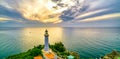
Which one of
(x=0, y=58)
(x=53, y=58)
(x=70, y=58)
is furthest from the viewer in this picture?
(x=0, y=58)

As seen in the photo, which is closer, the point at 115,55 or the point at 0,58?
the point at 115,55

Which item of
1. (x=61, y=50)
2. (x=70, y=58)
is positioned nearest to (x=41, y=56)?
(x=70, y=58)

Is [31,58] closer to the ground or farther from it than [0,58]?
farther from it

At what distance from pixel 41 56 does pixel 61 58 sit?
2951 mm

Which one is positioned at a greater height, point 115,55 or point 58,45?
point 58,45

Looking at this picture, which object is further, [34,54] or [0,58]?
[0,58]

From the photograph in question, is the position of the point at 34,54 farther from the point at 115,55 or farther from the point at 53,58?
the point at 115,55

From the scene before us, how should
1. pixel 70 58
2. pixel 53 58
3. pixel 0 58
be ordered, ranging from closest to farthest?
pixel 70 58 < pixel 53 58 < pixel 0 58

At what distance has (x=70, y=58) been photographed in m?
17.8

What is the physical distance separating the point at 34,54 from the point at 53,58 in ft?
10.0

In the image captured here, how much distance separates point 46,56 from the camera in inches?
802

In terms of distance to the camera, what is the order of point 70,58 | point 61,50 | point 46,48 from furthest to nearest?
point 61,50 → point 46,48 → point 70,58

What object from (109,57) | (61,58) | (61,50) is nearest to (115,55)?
(109,57)

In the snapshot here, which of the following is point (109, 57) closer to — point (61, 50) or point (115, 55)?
point (115, 55)
